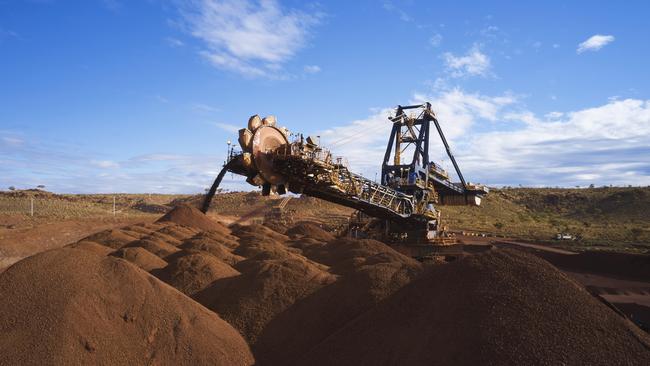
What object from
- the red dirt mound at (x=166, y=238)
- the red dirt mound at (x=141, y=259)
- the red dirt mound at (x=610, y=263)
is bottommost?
the red dirt mound at (x=610, y=263)

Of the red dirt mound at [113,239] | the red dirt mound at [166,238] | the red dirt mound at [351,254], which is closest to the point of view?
the red dirt mound at [351,254]

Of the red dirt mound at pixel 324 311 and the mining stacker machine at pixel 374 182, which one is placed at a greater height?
the mining stacker machine at pixel 374 182

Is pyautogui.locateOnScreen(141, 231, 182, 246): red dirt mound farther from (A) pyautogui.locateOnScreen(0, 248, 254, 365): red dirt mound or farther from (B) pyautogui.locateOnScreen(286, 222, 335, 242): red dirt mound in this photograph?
(A) pyautogui.locateOnScreen(0, 248, 254, 365): red dirt mound

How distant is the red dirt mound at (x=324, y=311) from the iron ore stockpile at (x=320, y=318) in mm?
28

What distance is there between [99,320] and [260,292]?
405 centimetres

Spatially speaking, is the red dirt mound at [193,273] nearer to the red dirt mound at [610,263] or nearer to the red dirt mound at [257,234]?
the red dirt mound at [257,234]

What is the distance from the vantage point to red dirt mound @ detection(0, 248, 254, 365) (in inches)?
291

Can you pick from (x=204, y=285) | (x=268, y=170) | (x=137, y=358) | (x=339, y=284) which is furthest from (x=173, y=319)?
(x=268, y=170)

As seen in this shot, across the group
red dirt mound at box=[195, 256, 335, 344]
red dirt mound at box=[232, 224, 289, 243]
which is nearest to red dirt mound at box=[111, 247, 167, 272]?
red dirt mound at box=[195, 256, 335, 344]

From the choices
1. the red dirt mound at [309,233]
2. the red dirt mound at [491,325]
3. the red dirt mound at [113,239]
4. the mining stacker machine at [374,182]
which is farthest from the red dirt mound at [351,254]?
the red dirt mound at [113,239]

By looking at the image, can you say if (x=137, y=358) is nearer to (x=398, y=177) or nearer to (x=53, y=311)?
(x=53, y=311)

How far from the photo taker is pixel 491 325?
6457 millimetres

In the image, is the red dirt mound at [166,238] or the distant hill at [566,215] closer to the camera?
the red dirt mound at [166,238]

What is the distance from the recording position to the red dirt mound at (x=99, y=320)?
739 cm
